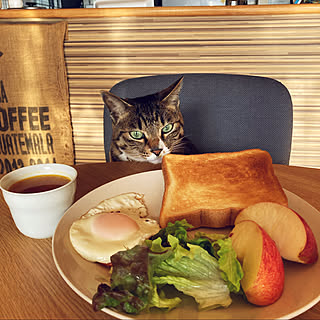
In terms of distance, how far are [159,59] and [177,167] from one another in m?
1.47

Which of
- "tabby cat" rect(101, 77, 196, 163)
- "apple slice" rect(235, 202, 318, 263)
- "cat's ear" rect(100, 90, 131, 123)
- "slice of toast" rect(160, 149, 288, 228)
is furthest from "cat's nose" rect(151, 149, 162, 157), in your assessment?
Answer: "apple slice" rect(235, 202, 318, 263)

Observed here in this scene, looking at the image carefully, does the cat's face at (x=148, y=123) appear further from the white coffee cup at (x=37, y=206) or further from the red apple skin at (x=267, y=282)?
the red apple skin at (x=267, y=282)

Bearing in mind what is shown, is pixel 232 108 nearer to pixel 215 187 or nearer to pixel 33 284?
pixel 215 187

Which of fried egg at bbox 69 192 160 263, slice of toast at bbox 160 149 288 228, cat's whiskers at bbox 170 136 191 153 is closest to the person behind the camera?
fried egg at bbox 69 192 160 263

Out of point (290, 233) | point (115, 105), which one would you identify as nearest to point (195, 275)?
point (290, 233)

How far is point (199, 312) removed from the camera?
0.41 metres

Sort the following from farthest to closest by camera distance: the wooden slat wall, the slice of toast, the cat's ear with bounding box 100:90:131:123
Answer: the wooden slat wall, the cat's ear with bounding box 100:90:131:123, the slice of toast

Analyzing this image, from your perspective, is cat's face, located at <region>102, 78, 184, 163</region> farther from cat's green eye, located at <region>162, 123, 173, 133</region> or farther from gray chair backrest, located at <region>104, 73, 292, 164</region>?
gray chair backrest, located at <region>104, 73, 292, 164</region>

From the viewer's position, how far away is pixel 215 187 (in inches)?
28.6

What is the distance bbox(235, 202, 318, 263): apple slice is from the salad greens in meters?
0.10

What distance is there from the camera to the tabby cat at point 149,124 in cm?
121

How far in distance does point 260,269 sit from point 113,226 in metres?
0.26

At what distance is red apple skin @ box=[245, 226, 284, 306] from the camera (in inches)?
15.8

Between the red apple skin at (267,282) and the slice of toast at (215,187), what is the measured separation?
0.74 ft
